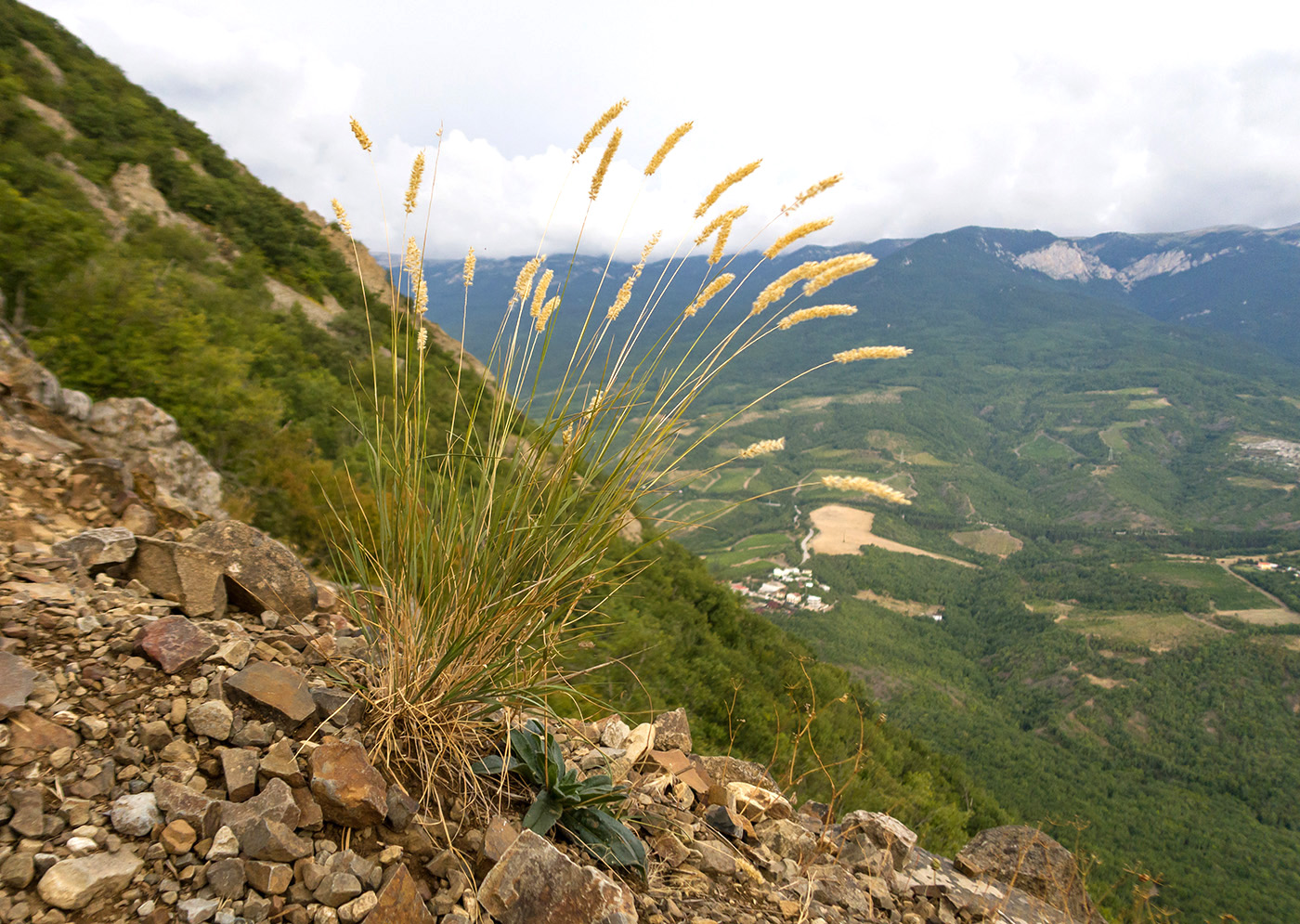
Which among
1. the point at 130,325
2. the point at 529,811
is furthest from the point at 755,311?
the point at 130,325

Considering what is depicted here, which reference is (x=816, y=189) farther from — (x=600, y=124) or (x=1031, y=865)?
(x=1031, y=865)

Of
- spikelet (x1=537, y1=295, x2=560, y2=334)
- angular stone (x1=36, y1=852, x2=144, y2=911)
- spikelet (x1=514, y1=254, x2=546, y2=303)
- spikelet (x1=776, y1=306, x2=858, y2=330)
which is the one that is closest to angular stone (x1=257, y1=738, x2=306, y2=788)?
angular stone (x1=36, y1=852, x2=144, y2=911)

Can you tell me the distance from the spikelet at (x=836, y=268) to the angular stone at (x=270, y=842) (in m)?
2.27

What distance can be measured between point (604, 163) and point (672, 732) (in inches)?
123

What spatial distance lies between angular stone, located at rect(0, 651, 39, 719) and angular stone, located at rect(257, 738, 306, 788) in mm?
606

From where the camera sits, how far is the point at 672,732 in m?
3.72

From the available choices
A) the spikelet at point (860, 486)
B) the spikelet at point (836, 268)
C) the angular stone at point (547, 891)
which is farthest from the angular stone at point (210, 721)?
the spikelet at point (836, 268)

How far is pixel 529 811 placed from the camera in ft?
6.76

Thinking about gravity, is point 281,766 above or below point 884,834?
above

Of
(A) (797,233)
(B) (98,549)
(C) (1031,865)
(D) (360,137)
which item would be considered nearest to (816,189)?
(A) (797,233)

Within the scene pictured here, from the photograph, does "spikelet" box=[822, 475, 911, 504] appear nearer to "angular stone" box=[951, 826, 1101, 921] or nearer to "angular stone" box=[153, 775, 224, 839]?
"angular stone" box=[153, 775, 224, 839]

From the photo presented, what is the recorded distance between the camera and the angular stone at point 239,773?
1.71m

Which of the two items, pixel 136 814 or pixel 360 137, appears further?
pixel 360 137

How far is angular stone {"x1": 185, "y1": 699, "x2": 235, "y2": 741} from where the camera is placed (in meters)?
1.83
